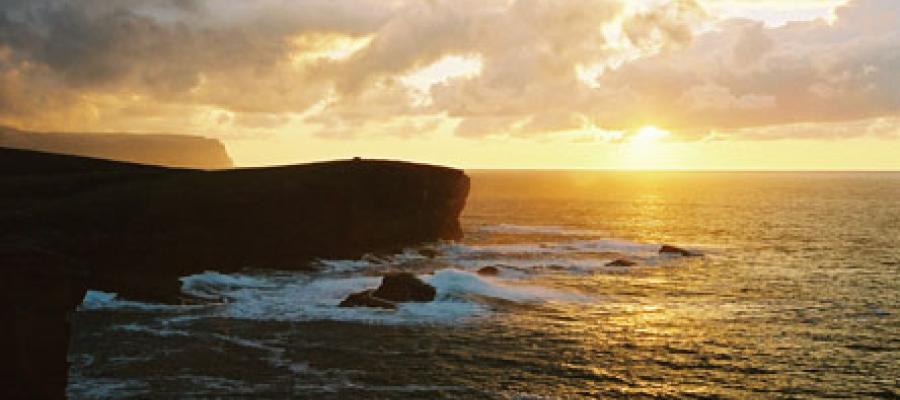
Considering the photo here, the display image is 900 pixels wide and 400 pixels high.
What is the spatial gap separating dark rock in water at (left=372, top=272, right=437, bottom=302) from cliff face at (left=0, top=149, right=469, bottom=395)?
1551 cm

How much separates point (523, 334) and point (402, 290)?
42.1ft

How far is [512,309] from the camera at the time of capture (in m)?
52.2

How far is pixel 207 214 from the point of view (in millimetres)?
69188

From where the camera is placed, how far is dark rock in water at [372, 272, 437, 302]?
2103 inches

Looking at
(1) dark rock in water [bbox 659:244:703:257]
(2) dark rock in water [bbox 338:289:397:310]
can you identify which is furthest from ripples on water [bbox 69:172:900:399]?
(1) dark rock in water [bbox 659:244:703:257]

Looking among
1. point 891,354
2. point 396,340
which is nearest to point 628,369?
point 396,340

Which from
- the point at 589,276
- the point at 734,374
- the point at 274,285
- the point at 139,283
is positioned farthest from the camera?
the point at 589,276

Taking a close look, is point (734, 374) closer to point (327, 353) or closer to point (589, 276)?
point (327, 353)

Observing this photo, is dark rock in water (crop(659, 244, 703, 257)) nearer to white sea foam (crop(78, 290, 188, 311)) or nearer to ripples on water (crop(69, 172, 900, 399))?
ripples on water (crop(69, 172, 900, 399))

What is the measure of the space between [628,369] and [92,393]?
25.9 metres

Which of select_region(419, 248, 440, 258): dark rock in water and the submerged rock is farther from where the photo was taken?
select_region(419, 248, 440, 258): dark rock in water

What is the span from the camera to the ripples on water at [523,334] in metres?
33.9

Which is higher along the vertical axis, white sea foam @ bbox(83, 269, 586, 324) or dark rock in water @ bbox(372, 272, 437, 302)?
dark rock in water @ bbox(372, 272, 437, 302)

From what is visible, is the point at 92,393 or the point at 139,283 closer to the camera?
the point at 92,393
